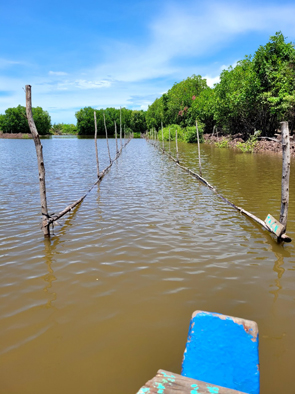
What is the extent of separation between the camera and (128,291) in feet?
17.1

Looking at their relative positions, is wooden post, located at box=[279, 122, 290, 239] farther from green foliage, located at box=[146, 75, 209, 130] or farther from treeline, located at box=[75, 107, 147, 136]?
treeline, located at box=[75, 107, 147, 136]

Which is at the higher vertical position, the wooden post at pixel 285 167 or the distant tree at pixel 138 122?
the distant tree at pixel 138 122

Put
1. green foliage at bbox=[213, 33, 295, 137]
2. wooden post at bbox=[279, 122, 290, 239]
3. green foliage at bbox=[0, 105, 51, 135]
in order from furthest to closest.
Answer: green foliage at bbox=[0, 105, 51, 135] → green foliage at bbox=[213, 33, 295, 137] → wooden post at bbox=[279, 122, 290, 239]

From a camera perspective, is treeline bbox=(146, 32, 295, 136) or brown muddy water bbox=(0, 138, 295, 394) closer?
brown muddy water bbox=(0, 138, 295, 394)

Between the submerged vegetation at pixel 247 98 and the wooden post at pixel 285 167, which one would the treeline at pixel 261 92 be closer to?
the submerged vegetation at pixel 247 98

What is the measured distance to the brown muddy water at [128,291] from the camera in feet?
11.7

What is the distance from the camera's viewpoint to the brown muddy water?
3.56 m

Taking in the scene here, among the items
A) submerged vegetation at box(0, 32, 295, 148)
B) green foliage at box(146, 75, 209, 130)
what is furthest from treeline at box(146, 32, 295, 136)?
green foliage at box(146, 75, 209, 130)

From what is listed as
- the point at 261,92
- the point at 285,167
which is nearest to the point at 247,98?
the point at 261,92

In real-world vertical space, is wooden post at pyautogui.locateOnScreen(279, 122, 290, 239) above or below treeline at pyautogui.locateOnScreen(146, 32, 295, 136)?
below

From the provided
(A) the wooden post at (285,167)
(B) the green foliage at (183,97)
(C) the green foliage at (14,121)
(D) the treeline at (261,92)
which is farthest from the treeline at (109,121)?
(A) the wooden post at (285,167)

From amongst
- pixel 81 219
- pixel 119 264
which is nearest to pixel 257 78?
pixel 81 219

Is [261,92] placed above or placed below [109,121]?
below

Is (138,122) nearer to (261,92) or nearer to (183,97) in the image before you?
(183,97)
